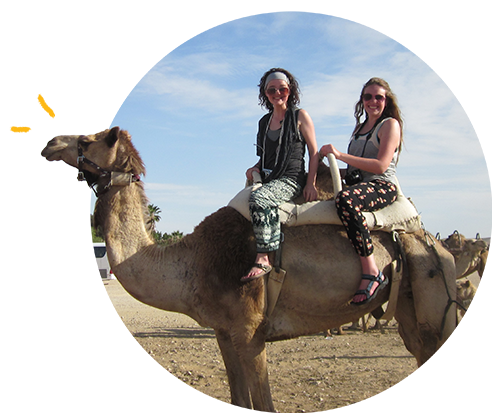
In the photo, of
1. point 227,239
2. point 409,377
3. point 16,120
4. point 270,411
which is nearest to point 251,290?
point 227,239

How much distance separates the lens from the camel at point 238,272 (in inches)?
175

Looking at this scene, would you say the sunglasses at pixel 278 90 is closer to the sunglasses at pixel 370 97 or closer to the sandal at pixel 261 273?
the sunglasses at pixel 370 97

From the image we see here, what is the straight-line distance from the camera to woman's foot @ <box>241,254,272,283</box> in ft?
13.9

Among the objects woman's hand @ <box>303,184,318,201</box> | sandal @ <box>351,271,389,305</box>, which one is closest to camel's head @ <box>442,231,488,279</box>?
sandal @ <box>351,271,389,305</box>

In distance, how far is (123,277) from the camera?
4.61m

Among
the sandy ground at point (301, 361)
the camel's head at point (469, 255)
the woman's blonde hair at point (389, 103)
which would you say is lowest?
the sandy ground at point (301, 361)

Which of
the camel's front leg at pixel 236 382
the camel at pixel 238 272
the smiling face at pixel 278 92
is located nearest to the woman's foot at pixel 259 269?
the camel at pixel 238 272

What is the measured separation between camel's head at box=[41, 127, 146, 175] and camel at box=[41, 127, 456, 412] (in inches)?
0.4

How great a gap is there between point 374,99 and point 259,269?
222cm

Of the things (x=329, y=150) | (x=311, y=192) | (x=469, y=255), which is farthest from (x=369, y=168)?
(x=469, y=255)

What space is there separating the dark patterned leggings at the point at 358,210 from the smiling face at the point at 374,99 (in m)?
0.88

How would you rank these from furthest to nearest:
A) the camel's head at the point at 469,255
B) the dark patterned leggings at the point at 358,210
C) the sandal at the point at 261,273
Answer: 1. the camel's head at the point at 469,255
2. the dark patterned leggings at the point at 358,210
3. the sandal at the point at 261,273

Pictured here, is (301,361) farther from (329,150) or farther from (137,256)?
(329,150)

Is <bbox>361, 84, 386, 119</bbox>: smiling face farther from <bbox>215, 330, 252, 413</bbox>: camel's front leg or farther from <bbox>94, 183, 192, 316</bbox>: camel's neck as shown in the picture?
<bbox>215, 330, 252, 413</bbox>: camel's front leg
